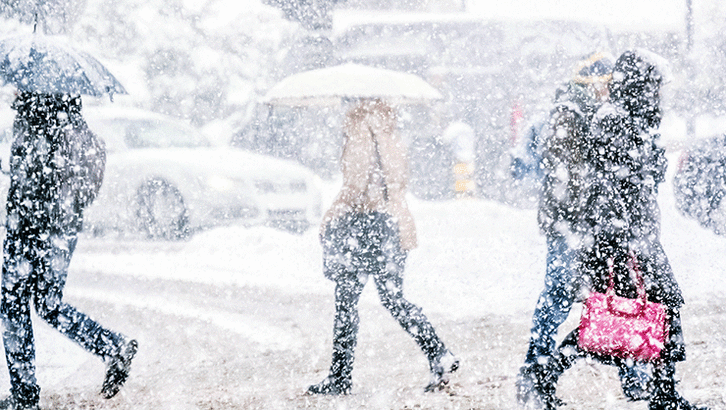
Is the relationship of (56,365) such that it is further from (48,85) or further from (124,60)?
(124,60)

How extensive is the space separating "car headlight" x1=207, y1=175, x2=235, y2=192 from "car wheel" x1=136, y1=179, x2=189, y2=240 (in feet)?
1.14

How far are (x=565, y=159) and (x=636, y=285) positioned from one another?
636 mm

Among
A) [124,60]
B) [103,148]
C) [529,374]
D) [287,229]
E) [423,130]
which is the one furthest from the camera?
[124,60]

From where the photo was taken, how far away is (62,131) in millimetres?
3840

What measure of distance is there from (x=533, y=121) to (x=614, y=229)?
70 centimetres

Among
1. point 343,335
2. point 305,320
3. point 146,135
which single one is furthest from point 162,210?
point 343,335

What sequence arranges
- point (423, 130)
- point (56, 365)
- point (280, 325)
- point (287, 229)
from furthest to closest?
point (423, 130) → point (287, 229) → point (280, 325) → point (56, 365)

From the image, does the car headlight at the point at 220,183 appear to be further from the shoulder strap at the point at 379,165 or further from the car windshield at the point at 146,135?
the shoulder strap at the point at 379,165

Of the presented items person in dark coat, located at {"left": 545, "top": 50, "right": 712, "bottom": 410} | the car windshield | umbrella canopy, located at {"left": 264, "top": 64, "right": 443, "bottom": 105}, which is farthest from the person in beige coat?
the car windshield

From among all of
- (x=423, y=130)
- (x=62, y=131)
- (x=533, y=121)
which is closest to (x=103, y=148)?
(x=62, y=131)

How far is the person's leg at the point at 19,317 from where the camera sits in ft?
12.4

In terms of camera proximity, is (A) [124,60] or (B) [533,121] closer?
(B) [533,121]

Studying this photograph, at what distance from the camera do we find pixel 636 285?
3.27 meters

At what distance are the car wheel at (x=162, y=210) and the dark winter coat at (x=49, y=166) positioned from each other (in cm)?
482
